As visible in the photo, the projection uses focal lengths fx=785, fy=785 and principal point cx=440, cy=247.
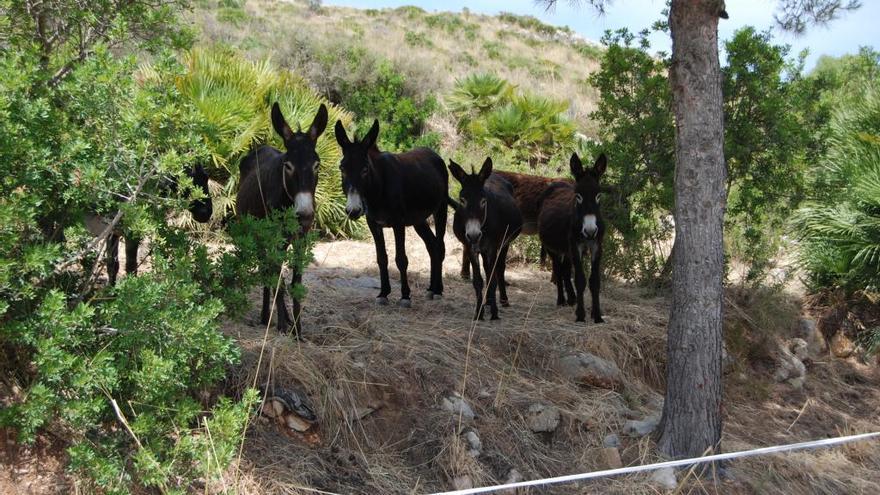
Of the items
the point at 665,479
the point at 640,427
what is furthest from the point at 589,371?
the point at 665,479

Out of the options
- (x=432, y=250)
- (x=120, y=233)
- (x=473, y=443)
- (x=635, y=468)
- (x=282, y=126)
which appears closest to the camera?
(x=635, y=468)

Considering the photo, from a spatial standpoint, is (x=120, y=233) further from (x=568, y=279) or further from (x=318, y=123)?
(x=568, y=279)

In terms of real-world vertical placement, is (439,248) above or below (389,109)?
below

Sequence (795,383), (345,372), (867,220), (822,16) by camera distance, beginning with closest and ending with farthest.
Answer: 1. (345,372)
2. (822,16)
3. (795,383)
4. (867,220)

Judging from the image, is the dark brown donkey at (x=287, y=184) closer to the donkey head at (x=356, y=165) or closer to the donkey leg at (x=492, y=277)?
the donkey head at (x=356, y=165)

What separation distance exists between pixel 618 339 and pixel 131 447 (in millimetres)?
5342

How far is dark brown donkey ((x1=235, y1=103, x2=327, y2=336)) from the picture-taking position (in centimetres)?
632

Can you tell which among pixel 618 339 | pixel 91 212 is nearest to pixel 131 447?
pixel 91 212

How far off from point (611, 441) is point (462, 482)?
61.5 inches

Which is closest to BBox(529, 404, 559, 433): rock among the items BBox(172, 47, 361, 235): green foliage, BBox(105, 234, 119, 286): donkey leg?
BBox(105, 234, 119, 286): donkey leg

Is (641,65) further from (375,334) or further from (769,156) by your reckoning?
(375,334)

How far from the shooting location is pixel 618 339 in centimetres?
839

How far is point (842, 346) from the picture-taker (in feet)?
35.4

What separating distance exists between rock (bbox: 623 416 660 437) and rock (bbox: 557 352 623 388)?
0.75 metres
